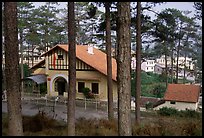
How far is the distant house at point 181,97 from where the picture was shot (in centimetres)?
2216

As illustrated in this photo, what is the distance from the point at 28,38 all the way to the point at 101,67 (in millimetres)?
11973

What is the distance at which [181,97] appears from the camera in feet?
73.9

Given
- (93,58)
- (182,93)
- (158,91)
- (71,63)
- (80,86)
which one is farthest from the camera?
(158,91)

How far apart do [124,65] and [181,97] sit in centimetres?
1838

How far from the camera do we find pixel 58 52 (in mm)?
23250

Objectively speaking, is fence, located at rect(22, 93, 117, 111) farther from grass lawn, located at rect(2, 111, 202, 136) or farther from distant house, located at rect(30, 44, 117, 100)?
grass lawn, located at rect(2, 111, 202, 136)

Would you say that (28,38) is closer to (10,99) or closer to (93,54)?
(93,54)

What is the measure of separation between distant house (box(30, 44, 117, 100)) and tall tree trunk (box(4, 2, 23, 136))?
48.2ft

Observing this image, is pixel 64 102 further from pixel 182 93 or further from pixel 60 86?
pixel 182 93

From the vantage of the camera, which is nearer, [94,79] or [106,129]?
[106,129]

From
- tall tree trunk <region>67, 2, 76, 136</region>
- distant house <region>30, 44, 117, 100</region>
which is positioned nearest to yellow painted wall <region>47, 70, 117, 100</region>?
distant house <region>30, 44, 117, 100</region>

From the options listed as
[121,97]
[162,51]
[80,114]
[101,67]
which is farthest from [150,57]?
[121,97]

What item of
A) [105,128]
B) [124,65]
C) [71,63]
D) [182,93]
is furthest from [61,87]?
[124,65]

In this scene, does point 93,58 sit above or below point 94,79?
above
